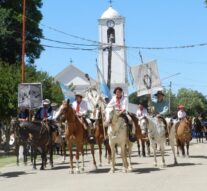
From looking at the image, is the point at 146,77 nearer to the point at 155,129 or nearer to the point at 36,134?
the point at 155,129

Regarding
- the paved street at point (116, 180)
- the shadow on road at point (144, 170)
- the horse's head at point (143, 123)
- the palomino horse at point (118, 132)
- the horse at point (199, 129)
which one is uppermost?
the horse at point (199, 129)

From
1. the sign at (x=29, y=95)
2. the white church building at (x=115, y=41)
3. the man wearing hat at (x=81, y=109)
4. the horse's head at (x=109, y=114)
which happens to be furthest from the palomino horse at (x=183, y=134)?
the white church building at (x=115, y=41)

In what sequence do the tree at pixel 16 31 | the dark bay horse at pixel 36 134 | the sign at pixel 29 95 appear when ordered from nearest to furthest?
the dark bay horse at pixel 36 134
the sign at pixel 29 95
the tree at pixel 16 31

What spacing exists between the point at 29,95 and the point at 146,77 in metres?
5.49

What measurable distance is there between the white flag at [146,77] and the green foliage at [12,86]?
1407 cm

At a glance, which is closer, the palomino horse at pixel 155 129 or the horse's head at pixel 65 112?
the horse's head at pixel 65 112

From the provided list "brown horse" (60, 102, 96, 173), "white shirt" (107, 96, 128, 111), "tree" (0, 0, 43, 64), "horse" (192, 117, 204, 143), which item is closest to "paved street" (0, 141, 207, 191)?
"brown horse" (60, 102, 96, 173)

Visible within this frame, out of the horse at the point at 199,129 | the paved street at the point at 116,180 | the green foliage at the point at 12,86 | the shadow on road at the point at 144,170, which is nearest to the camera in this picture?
the paved street at the point at 116,180

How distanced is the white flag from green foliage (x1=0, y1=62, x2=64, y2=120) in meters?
14.1

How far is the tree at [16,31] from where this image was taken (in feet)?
150

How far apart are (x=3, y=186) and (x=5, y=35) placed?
3010 cm

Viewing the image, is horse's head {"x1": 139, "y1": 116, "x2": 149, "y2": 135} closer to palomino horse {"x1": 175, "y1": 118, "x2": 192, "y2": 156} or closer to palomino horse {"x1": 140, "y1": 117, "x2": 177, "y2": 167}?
palomino horse {"x1": 140, "y1": 117, "x2": 177, "y2": 167}

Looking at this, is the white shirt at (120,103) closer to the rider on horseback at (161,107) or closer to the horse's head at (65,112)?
the horse's head at (65,112)

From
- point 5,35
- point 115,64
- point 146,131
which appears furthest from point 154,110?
point 115,64
